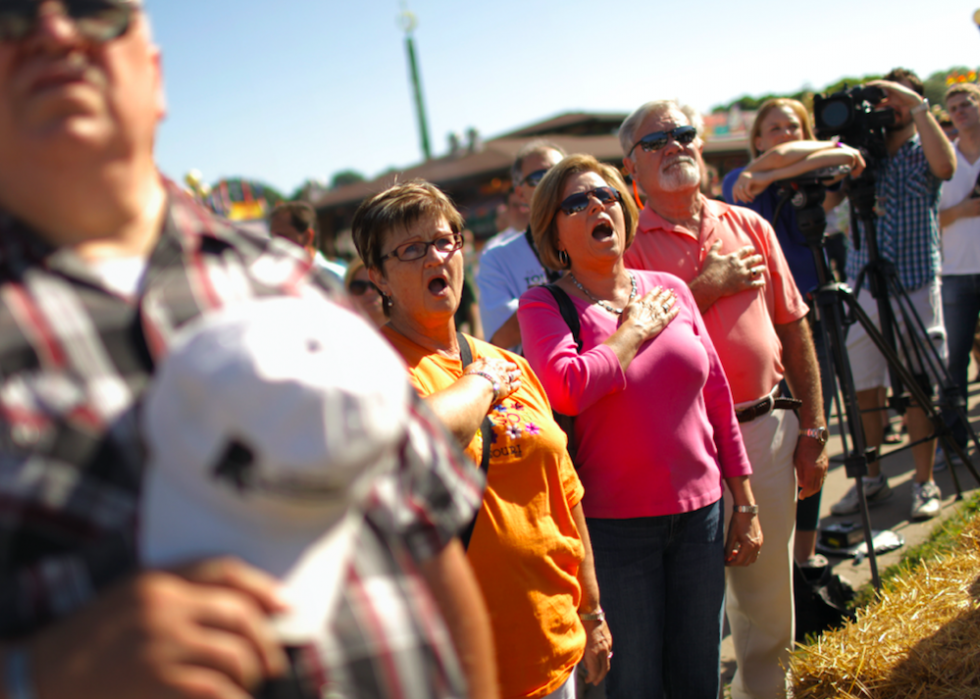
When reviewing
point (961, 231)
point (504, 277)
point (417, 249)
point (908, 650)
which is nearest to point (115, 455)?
point (417, 249)

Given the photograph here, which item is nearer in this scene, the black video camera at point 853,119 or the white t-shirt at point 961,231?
the black video camera at point 853,119

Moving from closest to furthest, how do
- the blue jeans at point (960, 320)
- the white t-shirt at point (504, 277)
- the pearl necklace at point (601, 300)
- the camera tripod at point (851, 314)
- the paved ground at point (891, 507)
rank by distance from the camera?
1. the pearl necklace at point (601, 300)
2. the camera tripod at point (851, 314)
3. the white t-shirt at point (504, 277)
4. the paved ground at point (891, 507)
5. the blue jeans at point (960, 320)

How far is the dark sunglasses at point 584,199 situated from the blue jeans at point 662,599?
1.00 meters

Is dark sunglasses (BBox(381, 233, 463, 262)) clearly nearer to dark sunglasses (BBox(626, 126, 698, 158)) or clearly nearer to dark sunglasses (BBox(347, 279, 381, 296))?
dark sunglasses (BBox(626, 126, 698, 158))

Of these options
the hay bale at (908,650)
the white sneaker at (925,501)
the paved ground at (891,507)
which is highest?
the hay bale at (908,650)

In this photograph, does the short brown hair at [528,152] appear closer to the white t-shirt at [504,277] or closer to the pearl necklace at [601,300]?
the white t-shirt at [504,277]

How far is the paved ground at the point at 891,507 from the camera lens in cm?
364

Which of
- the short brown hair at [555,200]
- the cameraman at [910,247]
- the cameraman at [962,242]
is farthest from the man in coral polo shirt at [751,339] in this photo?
the cameraman at [962,242]

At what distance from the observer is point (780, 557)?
8.80ft

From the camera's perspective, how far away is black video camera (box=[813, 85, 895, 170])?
12.0 ft

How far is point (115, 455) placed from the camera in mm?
716

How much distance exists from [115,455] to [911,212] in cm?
471

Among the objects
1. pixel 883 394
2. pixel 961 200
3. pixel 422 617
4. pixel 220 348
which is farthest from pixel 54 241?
pixel 961 200

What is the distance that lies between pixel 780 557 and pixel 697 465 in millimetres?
708
